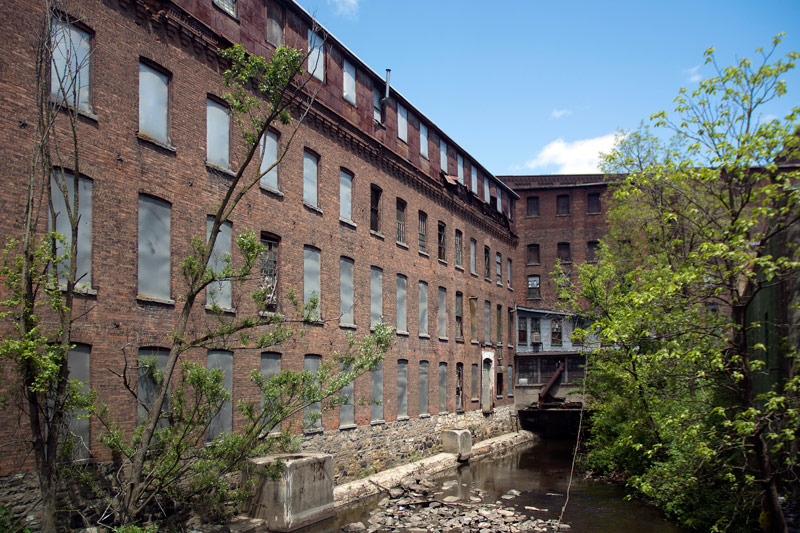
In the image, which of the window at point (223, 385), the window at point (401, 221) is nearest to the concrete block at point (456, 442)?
the window at point (401, 221)

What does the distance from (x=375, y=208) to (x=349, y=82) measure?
4.25 meters

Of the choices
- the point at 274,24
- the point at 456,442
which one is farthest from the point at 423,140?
the point at 456,442

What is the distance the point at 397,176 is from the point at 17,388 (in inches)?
624

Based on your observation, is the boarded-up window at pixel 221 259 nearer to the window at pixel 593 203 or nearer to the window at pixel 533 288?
the window at pixel 533 288

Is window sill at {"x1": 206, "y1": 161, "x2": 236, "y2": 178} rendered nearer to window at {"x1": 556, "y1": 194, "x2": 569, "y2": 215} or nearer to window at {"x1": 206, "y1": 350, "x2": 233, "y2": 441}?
window at {"x1": 206, "y1": 350, "x2": 233, "y2": 441}

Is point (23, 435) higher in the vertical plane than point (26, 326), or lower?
lower

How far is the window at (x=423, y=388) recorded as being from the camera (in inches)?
985

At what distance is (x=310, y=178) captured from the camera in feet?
62.6

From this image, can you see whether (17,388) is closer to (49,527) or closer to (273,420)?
(49,527)

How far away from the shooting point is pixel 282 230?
57.3ft

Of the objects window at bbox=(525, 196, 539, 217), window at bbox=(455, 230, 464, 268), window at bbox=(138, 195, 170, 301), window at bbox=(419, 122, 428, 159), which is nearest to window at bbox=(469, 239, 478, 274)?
window at bbox=(455, 230, 464, 268)

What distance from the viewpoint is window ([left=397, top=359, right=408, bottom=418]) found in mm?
23328

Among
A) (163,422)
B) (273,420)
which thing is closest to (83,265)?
(163,422)

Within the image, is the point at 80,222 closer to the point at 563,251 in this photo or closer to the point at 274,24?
the point at 274,24
